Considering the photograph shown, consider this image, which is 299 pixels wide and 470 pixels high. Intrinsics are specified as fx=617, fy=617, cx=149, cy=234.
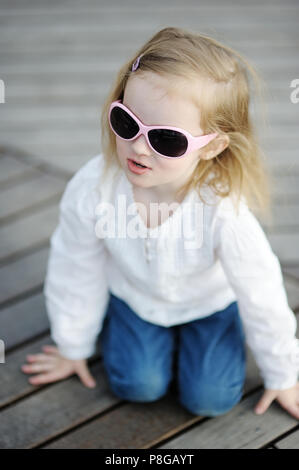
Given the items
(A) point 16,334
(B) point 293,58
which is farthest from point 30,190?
(B) point 293,58

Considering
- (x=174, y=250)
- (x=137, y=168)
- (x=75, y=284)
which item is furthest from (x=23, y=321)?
(x=137, y=168)

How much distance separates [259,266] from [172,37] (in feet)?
1.54

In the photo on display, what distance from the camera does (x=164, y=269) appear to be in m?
1.29

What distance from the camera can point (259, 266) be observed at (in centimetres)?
123

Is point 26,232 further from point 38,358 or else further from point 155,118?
point 155,118

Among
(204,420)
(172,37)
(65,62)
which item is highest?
(172,37)

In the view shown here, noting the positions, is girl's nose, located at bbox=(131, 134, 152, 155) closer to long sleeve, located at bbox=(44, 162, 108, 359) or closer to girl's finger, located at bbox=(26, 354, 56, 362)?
long sleeve, located at bbox=(44, 162, 108, 359)

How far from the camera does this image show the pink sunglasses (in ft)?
3.51

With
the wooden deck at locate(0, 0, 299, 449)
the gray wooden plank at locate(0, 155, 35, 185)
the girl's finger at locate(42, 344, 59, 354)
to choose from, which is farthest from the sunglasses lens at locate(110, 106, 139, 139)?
the gray wooden plank at locate(0, 155, 35, 185)

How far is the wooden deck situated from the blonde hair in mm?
209

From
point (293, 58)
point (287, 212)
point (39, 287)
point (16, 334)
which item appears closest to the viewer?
point (16, 334)

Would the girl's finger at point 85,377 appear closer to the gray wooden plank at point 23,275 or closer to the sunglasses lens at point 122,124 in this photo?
the gray wooden plank at point 23,275

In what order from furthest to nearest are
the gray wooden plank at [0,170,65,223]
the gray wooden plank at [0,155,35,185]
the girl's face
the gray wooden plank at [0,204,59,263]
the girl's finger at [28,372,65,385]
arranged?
1. the gray wooden plank at [0,155,35,185]
2. the gray wooden plank at [0,170,65,223]
3. the gray wooden plank at [0,204,59,263]
4. the girl's finger at [28,372,65,385]
5. the girl's face
